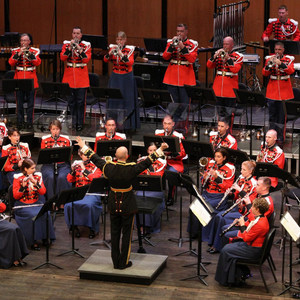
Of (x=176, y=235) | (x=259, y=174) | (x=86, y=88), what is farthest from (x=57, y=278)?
(x=86, y=88)

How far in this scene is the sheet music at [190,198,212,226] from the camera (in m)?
8.21

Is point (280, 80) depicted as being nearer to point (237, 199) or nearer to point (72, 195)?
point (237, 199)

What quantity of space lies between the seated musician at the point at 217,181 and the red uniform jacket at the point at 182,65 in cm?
324

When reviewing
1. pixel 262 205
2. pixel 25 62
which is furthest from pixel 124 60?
pixel 262 205

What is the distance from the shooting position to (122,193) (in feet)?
28.7

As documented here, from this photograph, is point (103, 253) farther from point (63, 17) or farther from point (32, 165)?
point (63, 17)

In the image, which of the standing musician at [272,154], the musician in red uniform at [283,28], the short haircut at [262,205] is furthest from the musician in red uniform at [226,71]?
the short haircut at [262,205]

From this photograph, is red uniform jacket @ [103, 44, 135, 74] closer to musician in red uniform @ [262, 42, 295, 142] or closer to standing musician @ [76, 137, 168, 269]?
musician in red uniform @ [262, 42, 295, 142]

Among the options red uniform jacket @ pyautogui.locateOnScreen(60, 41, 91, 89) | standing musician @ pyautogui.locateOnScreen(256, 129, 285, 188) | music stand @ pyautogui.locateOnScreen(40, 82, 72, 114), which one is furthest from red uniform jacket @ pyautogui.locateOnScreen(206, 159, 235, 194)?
red uniform jacket @ pyautogui.locateOnScreen(60, 41, 91, 89)

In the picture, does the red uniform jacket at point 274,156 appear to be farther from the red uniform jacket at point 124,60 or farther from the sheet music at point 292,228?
the red uniform jacket at point 124,60

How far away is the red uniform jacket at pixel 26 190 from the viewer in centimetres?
998

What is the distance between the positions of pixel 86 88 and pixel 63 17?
5.82 metres

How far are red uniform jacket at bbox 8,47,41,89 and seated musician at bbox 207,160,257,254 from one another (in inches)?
213

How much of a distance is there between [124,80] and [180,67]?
3.49 feet
